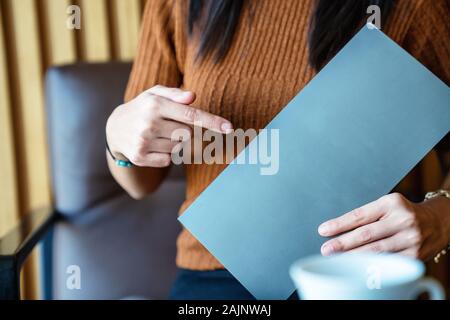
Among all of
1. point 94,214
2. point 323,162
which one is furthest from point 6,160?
point 323,162

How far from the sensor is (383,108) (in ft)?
1.08

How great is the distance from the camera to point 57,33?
2.72 feet

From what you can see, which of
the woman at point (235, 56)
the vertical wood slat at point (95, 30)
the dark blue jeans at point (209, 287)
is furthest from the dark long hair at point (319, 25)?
the vertical wood slat at point (95, 30)

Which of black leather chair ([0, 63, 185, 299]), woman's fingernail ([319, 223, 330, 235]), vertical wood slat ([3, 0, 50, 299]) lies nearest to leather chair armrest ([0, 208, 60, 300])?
black leather chair ([0, 63, 185, 299])

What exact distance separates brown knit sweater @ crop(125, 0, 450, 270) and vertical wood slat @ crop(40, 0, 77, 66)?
1.03 feet

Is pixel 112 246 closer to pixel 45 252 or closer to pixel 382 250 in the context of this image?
pixel 45 252

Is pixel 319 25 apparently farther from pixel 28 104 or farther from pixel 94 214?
pixel 28 104

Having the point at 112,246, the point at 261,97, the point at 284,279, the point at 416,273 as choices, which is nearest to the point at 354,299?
the point at 416,273

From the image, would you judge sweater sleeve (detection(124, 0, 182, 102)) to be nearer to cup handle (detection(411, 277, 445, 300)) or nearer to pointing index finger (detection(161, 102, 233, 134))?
pointing index finger (detection(161, 102, 233, 134))

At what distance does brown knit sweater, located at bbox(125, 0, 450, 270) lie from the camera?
0.52 metres

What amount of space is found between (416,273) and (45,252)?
631 mm

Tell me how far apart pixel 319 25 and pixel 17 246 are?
35cm

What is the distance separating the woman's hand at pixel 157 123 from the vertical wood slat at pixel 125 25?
1.27 ft

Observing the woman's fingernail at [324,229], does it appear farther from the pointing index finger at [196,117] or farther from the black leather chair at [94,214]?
the black leather chair at [94,214]
